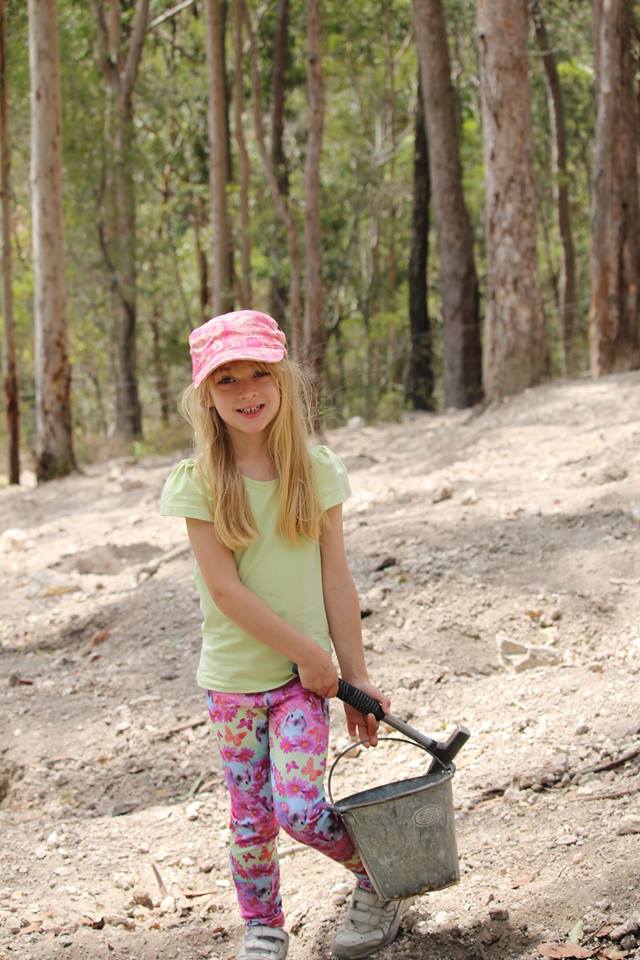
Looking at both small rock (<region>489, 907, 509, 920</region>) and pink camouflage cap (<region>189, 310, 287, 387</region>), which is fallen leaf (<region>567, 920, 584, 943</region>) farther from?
pink camouflage cap (<region>189, 310, 287, 387</region>)

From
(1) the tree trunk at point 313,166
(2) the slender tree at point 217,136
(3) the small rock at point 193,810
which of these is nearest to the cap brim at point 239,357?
(3) the small rock at point 193,810

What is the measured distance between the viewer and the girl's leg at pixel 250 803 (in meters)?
2.97

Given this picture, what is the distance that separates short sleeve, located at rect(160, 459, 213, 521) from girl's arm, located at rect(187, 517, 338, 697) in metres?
0.03

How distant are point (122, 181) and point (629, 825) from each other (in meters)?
17.9

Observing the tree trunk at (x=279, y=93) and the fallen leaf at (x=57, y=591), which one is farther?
the tree trunk at (x=279, y=93)

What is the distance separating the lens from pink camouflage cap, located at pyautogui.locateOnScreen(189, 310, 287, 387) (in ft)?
9.62

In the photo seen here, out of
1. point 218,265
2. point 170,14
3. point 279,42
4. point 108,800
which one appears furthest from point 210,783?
point 170,14

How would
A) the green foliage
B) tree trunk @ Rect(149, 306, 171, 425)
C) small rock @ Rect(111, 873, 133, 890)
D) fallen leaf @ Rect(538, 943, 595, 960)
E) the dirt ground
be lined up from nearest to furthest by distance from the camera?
fallen leaf @ Rect(538, 943, 595, 960)
the dirt ground
small rock @ Rect(111, 873, 133, 890)
the green foliage
tree trunk @ Rect(149, 306, 171, 425)

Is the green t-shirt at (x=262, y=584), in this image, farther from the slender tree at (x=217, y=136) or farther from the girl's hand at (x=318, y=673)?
the slender tree at (x=217, y=136)

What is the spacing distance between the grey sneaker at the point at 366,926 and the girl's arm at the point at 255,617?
0.56 metres

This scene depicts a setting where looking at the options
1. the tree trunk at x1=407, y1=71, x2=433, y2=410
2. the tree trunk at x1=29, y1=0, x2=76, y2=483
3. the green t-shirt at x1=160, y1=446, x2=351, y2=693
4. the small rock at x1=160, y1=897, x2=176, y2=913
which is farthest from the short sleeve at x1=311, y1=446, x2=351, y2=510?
the tree trunk at x1=407, y1=71, x2=433, y2=410

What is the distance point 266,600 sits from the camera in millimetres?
2973

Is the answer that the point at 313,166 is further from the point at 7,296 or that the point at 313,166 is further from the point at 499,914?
the point at 499,914

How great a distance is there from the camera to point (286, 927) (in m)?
3.27
